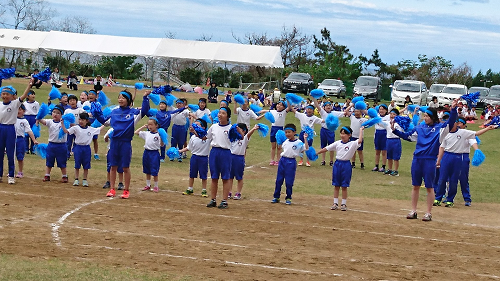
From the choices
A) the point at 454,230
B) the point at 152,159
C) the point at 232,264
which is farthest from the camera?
the point at 152,159

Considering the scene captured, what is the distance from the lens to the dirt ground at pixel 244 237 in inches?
343

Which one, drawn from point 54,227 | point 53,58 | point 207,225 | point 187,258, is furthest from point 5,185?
point 53,58

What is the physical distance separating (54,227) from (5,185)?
162 inches

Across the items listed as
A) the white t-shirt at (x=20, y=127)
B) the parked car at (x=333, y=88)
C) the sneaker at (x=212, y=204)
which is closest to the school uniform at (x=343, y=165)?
the sneaker at (x=212, y=204)

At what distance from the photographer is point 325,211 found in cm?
1327

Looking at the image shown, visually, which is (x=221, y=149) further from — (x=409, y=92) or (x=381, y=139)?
(x=409, y=92)

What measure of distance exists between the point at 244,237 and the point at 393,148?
10638 millimetres

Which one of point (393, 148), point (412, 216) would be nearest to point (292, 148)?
point (412, 216)

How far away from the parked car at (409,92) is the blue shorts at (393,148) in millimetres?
23077

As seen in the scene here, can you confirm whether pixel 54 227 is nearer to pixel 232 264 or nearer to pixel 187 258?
pixel 187 258

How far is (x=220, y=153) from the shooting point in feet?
41.5

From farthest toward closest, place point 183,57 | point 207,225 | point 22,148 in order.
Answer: point 183,57, point 22,148, point 207,225

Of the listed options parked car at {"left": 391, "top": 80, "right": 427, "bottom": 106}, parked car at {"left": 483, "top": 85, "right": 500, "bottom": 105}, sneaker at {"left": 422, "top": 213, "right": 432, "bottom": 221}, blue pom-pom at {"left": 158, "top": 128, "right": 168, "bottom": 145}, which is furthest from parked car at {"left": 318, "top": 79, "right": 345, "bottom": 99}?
sneaker at {"left": 422, "top": 213, "right": 432, "bottom": 221}

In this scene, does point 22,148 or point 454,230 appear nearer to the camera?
point 454,230
